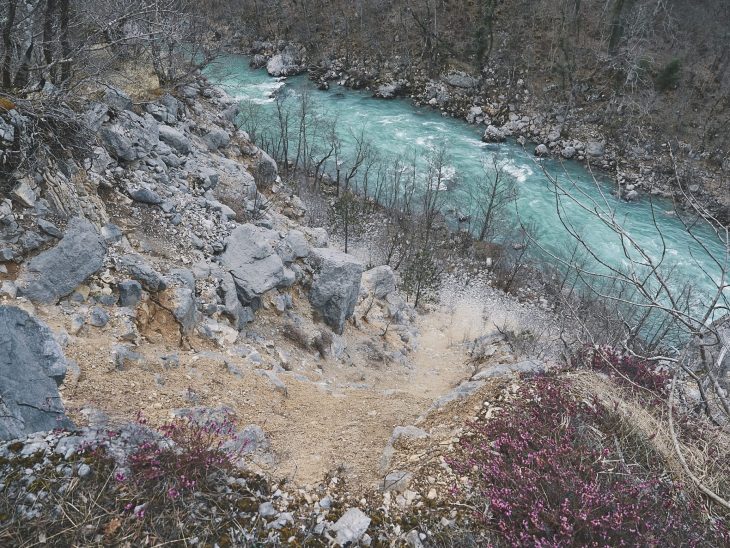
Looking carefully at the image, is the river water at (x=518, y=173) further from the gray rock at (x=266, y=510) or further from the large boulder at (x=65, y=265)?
the gray rock at (x=266, y=510)

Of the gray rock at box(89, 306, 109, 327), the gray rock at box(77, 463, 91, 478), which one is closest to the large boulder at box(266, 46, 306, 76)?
the gray rock at box(89, 306, 109, 327)

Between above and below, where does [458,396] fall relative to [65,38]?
below

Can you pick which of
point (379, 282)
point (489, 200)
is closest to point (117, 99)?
point (379, 282)

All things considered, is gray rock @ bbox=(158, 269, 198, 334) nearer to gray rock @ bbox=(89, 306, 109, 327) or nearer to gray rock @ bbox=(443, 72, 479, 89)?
gray rock @ bbox=(89, 306, 109, 327)

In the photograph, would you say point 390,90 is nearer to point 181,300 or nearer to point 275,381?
point 181,300

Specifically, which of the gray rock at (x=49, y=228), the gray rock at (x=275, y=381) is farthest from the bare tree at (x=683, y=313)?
the gray rock at (x=49, y=228)

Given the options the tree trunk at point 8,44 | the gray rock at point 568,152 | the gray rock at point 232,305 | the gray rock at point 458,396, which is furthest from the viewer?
the gray rock at point 568,152

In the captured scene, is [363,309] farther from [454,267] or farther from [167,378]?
[454,267]
